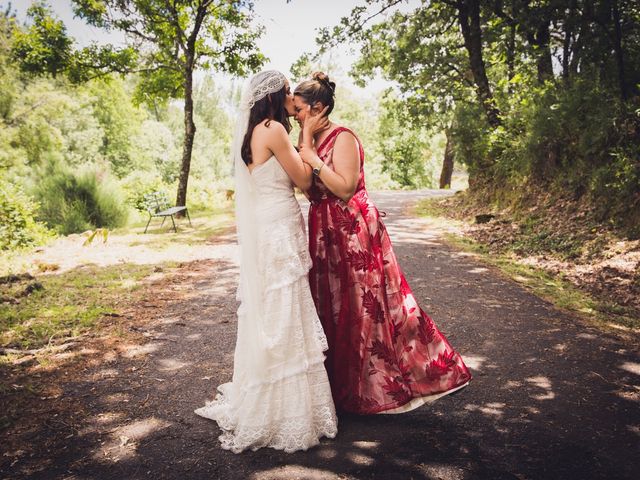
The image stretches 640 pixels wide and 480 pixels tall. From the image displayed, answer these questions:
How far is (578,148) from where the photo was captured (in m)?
9.00

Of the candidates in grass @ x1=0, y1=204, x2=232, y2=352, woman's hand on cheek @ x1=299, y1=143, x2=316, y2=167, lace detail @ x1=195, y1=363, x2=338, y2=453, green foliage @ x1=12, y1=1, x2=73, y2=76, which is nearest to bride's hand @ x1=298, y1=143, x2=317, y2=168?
A: woman's hand on cheek @ x1=299, y1=143, x2=316, y2=167

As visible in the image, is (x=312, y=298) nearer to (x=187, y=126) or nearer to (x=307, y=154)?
(x=307, y=154)

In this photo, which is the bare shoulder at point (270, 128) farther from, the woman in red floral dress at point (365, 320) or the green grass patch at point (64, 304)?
the green grass patch at point (64, 304)

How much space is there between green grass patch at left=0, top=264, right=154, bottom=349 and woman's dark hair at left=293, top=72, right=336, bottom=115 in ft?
12.9

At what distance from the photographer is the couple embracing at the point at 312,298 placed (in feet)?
8.97

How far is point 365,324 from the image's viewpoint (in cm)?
300

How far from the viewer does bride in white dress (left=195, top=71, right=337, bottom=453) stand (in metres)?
2.71

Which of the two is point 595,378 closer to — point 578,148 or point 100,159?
point 578,148

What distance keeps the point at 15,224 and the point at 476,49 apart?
14336mm

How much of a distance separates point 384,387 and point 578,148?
8491 mm

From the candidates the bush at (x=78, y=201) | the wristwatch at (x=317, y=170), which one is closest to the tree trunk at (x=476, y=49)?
the wristwatch at (x=317, y=170)

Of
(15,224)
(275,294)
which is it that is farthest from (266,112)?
(15,224)

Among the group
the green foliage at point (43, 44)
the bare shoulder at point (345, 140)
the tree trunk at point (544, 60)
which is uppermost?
the green foliage at point (43, 44)

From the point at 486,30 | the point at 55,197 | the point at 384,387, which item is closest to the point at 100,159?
the point at 55,197
